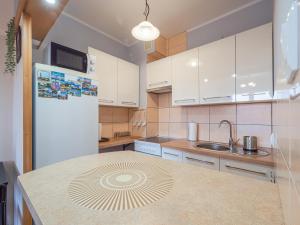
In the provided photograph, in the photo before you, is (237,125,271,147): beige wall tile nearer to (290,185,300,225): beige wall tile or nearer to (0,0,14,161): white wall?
(290,185,300,225): beige wall tile

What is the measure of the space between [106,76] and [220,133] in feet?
5.55

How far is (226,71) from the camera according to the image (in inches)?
65.3

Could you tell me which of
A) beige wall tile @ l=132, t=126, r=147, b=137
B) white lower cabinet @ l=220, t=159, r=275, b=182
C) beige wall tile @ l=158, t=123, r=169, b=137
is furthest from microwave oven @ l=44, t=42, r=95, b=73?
white lower cabinet @ l=220, t=159, r=275, b=182

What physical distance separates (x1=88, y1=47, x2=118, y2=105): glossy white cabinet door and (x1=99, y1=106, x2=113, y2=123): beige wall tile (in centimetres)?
28

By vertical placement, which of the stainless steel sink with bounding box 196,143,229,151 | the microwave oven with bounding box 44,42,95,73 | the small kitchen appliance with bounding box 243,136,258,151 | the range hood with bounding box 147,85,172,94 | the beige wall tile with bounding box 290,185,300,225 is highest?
the microwave oven with bounding box 44,42,95,73

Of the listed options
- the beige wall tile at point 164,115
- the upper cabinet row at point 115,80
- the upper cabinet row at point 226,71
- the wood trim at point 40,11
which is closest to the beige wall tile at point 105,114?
the upper cabinet row at point 115,80

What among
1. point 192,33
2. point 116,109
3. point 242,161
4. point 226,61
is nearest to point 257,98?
point 226,61

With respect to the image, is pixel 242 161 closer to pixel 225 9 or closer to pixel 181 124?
pixel 181 124

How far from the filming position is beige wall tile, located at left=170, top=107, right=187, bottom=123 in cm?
232

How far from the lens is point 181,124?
7.72ft

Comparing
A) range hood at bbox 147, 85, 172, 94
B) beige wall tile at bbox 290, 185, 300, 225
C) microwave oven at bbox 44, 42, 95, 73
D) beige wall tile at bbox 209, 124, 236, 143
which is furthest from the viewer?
range hood at bbox 147, 85, 172, 94

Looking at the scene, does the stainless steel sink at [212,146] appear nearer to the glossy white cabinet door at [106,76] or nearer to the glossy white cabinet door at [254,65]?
the glossy white cabinet door at [254,65]

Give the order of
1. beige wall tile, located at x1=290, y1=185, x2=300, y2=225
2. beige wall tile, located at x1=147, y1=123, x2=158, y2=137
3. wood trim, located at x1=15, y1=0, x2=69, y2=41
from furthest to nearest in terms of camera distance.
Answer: beige wall tile, located at x1=147, y1=123, x2=158, y2=137
wood trim, located at x1=15, y1=0, x2=69, y2=41
beige wall tile, located at x1=290, y1=185, x2=300, y2=225

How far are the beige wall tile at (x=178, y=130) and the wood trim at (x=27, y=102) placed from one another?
1816 millimetres
